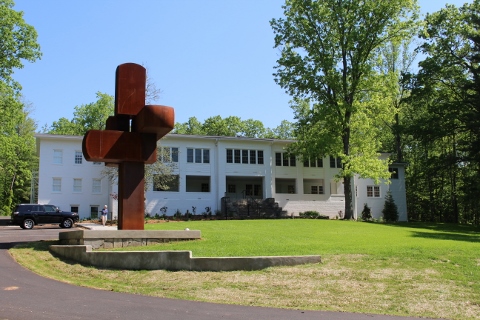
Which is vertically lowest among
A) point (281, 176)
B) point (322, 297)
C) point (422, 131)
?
point (322, 297)

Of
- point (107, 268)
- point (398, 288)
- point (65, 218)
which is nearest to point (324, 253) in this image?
point (398, 288)

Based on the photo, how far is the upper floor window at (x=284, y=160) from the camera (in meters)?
43.7

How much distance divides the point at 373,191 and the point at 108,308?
40.8 meters

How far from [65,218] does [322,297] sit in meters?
23.4

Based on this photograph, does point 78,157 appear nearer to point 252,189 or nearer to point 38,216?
point 38,216

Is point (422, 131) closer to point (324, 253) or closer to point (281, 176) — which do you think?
point (281, 176)

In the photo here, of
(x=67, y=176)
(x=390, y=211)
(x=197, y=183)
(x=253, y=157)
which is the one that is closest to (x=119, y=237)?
(x=67, y=176)

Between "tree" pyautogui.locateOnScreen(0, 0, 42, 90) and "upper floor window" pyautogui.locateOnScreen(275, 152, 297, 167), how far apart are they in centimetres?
2234

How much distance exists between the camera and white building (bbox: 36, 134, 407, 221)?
38.7 meters

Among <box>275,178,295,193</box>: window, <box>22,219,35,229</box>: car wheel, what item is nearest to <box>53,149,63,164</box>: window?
<box>22,219,35,229</box>: car wheel

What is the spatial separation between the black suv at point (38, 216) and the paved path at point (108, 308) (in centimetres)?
1970

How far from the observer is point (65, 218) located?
29.4 m

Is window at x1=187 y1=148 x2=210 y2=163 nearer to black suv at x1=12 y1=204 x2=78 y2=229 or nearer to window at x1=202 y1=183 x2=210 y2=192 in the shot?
window at x1=202 y1=183 x2=210 y2=192

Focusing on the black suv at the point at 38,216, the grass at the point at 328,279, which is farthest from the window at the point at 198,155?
the grass at the point at 328,279
